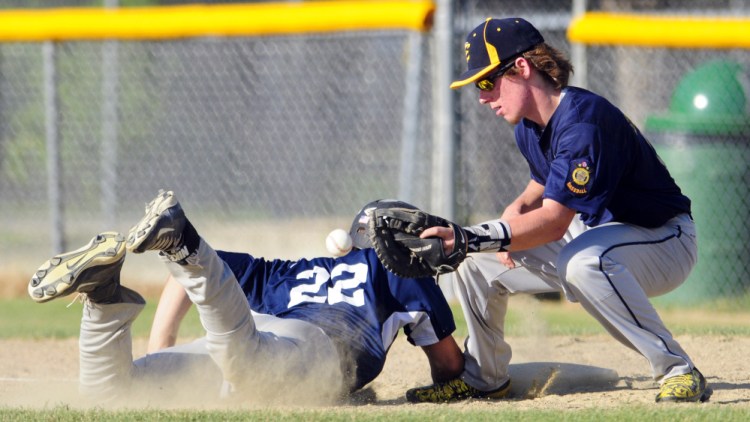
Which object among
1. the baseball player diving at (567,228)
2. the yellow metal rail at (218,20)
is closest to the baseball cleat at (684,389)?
the baseball player diving at (567,228)

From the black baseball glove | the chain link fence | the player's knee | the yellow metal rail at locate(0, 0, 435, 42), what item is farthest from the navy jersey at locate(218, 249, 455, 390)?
the yellow metal rail at locate(0, 0, 435, 42)

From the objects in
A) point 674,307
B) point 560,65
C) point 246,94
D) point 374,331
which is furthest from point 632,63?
point 374,331

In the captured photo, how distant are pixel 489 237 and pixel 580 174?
0.42 metres

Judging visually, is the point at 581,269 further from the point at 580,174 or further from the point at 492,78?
the point at 492,78

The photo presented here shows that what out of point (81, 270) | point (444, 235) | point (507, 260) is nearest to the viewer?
point (81, 270)

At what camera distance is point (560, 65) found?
429cm

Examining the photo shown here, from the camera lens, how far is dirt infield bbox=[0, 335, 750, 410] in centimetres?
434

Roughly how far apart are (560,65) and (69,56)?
20.6 feet

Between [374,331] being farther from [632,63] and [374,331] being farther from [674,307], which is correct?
[632,63]

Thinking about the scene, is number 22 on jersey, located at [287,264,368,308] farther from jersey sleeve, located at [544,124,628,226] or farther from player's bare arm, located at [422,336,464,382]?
jersey sleeve, located at [544,124,628,226]

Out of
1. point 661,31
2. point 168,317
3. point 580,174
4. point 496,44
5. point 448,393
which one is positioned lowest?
point 448,393

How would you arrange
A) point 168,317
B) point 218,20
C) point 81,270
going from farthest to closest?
point 218,20 → point 168,317 → point 81,270

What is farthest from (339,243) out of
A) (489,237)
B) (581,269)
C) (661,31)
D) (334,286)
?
(661,31)

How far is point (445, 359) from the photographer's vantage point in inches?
179
